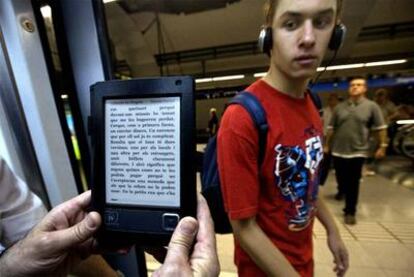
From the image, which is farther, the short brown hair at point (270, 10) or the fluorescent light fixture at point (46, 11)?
the fluorescent light fixture at point (46, 11)

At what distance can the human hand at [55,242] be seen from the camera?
21.2 inches

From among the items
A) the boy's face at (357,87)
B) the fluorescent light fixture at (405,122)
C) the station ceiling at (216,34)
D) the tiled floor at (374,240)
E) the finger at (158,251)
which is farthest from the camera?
the fluorescent light fixture at (405,122)

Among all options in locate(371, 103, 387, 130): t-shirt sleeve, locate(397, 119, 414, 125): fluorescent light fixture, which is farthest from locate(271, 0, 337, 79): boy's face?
locate(397, 119, 414, 125): fluorescent light fixture

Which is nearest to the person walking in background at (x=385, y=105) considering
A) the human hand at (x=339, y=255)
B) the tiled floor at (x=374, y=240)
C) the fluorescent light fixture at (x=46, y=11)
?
the tiled floor at (x=374, y=240)

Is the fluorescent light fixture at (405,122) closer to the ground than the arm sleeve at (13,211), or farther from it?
closer to the ground

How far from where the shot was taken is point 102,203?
55cm

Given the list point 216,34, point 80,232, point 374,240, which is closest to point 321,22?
point 80,232

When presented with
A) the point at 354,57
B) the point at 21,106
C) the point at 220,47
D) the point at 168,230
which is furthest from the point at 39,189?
the point at 354,57

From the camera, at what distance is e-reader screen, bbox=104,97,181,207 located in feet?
1.65

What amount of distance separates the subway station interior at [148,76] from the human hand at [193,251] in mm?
150

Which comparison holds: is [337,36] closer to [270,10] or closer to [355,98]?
[270,10]

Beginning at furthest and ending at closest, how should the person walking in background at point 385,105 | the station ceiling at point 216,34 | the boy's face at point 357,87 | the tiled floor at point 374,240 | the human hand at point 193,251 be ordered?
1. the person walking in background at point 385,105
2. the station ceiling at point 216,34
3. the boy's face at point 357,87
4. the tiled floor at point 374,240
5. the human hand at point 193,251

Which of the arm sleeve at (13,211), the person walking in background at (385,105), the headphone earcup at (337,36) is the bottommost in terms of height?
the person walking in background at (385,105)

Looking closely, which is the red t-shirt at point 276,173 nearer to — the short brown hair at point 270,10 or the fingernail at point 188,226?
the short brown hair at point 270,10
